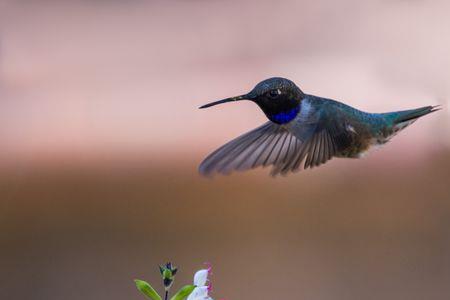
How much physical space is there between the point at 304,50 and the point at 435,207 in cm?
63

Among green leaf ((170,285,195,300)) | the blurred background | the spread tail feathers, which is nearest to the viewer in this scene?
green leaf ((170,285,195,300))

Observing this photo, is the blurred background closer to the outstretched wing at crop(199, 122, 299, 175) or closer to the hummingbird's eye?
the outstretched wing at crop(199, 122, 299, 175)

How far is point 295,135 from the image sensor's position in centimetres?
81

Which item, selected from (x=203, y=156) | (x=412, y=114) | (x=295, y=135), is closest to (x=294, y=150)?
(x=295, y=135)

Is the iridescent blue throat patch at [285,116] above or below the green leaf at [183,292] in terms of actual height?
above

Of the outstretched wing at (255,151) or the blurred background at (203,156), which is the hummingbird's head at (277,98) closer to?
the outstretched wing at (255,151)

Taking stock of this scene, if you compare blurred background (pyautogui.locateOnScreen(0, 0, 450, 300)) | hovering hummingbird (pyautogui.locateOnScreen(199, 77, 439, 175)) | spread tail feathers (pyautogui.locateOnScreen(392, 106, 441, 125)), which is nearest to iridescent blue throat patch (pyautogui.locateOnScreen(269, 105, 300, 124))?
hovering hummingbird (pyautogui.locateOnScreen(199, 77, 439, 175))

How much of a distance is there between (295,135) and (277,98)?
8cm

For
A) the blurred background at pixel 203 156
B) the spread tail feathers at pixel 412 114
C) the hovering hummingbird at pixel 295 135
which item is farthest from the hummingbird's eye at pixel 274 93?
the blurred background at pixel 203 156

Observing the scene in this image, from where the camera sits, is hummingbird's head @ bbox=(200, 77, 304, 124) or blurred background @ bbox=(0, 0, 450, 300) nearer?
hummingbird's head @ bbox=(200, 77, 304, 124)

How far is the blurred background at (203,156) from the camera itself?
74.8 inches

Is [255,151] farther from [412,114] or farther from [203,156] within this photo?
[203,156]

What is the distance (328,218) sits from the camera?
203 centimetres

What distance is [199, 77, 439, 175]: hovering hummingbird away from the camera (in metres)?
0.75
